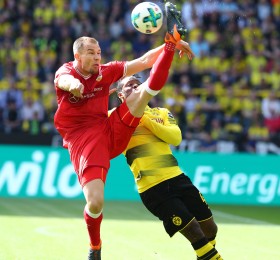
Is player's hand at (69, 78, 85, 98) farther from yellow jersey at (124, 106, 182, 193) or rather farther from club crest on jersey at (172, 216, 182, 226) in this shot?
club crest on jersey at (172, 216, 182, 226)

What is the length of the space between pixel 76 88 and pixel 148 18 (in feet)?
4.16

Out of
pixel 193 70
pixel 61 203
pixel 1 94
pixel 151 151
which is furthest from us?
pixel 193 70

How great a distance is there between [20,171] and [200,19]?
7.49 metres

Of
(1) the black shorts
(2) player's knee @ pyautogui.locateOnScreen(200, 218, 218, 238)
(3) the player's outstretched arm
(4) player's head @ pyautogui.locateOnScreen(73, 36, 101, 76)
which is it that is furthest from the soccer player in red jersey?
(2) player's knee @ pyautogui.locateOnScreen(200, 218, 218, 238)

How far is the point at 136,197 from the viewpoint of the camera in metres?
16.5

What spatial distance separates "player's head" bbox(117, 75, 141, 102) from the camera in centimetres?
824

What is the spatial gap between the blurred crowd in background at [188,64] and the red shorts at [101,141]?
1056 cm

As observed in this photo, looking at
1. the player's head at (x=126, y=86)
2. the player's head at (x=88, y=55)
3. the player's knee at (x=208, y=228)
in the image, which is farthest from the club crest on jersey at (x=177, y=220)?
the player's head at (x=88, y=55)

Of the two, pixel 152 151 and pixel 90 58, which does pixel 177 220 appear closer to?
pixel 152 151

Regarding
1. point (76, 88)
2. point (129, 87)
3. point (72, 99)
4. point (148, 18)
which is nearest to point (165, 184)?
point (129, 87)

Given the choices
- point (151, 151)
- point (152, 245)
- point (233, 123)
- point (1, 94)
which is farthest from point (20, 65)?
point (151, 151)

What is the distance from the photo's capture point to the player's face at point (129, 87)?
27.0 feet

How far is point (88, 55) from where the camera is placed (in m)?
8.00

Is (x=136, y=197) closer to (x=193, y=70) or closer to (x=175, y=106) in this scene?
(x=175, y=106)
